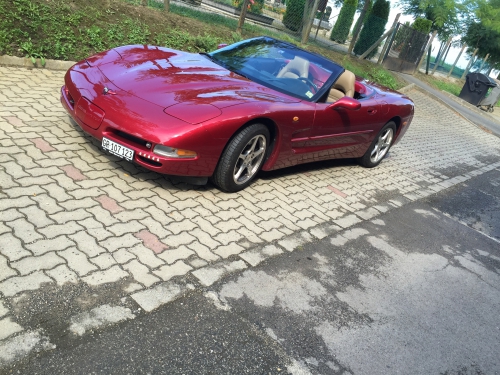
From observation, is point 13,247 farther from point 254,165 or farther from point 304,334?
point 254,165

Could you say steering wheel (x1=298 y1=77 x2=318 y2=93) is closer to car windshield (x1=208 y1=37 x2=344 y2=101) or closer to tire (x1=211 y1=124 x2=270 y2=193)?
car windshield (x1=208 y1=37 x2=344 y2=101)

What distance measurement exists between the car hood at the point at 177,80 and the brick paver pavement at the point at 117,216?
0.77 meters

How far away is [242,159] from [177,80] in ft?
3.19

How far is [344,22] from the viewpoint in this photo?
1073 inches

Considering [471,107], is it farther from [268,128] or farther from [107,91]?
[107,91]

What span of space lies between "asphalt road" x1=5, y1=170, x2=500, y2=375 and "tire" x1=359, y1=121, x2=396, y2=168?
1.98 m

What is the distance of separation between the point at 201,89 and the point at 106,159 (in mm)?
1129

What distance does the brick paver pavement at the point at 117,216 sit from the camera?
2.77m

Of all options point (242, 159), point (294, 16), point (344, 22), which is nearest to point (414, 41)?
point (294, 16)

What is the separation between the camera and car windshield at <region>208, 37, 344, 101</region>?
4.94 m

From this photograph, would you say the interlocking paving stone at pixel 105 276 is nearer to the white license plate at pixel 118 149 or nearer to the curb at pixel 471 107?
the white license plate at pixel 118 149

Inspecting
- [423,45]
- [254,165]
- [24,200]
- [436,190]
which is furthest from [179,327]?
[423,45]

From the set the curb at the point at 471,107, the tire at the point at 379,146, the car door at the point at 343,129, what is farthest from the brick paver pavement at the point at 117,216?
the curb at the point at 471,107

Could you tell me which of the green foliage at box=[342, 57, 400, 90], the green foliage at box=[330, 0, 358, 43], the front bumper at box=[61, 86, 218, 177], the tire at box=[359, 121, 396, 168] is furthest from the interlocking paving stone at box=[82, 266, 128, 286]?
the green foliage at box=[330, 0, 358, 43]
